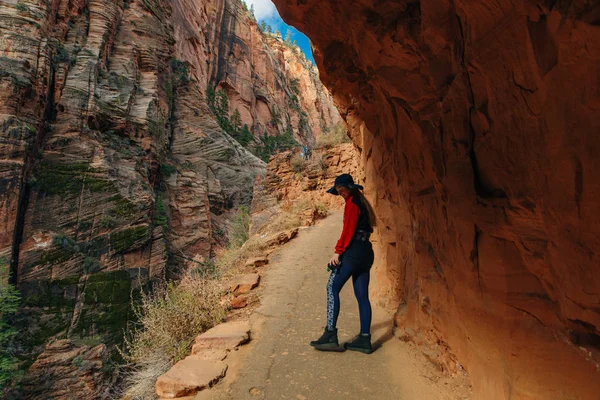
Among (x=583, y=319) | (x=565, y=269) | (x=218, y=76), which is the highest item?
(x=218, y=76)

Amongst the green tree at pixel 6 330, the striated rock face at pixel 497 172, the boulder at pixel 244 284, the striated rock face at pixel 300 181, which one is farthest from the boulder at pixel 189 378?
the green tree at pixel 6 330

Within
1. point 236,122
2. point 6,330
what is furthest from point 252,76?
point 6,330

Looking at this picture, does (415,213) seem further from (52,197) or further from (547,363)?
(52,197)

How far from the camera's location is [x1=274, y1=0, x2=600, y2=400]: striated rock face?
1.41 metres

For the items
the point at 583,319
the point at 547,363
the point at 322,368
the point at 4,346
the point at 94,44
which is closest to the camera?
the point at 583,319

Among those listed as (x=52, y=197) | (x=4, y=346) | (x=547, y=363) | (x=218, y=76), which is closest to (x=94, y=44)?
(x=52, y=197)

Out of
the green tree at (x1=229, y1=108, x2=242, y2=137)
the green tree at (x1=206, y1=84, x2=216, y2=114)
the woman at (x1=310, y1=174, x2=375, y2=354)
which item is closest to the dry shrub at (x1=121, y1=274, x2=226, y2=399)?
the woman at (x1=310, y1=174, x2=375, y2=354)

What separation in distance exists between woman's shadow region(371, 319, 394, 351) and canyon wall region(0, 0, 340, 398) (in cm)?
1344

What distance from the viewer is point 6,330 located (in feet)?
42.8

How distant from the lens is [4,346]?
12828 mm

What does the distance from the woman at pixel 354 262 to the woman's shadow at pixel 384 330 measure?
0.87 feet

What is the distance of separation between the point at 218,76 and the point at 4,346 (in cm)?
3647

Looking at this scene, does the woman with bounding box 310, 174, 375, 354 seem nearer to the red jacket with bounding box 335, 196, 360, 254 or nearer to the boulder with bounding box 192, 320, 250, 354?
the red jacket with bounding box 335, 196, 360, 254

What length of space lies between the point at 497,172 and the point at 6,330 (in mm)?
17845
